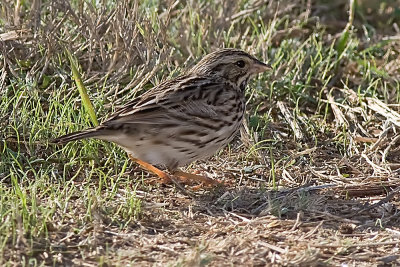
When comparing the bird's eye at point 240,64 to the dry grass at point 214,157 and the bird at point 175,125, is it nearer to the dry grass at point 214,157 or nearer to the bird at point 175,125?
the bird at point 175,125

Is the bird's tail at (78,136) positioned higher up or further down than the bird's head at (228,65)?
further down

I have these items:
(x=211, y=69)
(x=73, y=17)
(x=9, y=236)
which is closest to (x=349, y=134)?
(x=211, y=69)

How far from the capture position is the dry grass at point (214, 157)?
4.62 metres

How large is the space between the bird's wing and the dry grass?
14.7 inches

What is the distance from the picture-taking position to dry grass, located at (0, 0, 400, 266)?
15.2 ft

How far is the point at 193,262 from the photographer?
4.23 m

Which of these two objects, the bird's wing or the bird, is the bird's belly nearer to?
the bird

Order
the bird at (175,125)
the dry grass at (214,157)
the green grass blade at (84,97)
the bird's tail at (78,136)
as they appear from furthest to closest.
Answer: the green grass blade at (84,97)
the bird at (175,125)
the bird's tail at (78,136)
the dry grass at (214,157)

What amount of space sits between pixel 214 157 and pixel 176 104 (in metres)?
0.81

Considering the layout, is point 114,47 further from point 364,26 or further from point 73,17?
point 364,26

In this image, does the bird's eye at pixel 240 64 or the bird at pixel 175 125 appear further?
the bird's eye at pixel 240 64

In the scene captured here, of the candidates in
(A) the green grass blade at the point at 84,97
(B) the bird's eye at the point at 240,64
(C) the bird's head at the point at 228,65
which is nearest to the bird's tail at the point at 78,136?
(A) the green grass blade at the point at 84,97

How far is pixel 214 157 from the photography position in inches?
244

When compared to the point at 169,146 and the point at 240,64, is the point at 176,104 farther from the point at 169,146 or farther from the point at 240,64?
the point at 240,64
